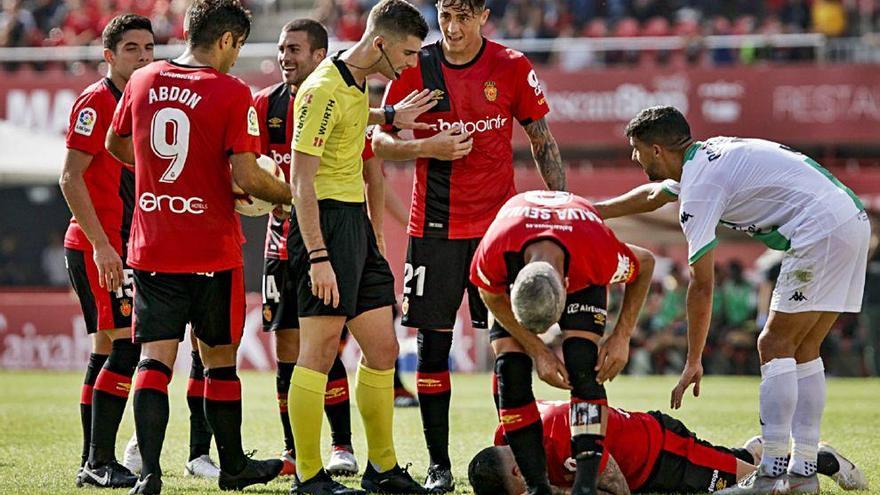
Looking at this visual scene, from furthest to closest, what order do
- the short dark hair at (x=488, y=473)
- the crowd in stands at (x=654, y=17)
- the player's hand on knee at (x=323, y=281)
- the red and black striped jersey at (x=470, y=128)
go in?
the crowd in stands at (x=654, y=17) → the red and black striped jersey at (x=470, y=128) → the player's hand on knee at (x=323, y=281) → the short dark hair at (x=488, y=473)

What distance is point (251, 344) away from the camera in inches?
814

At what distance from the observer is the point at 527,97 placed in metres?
8.23

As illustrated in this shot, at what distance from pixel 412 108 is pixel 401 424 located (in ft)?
13.3

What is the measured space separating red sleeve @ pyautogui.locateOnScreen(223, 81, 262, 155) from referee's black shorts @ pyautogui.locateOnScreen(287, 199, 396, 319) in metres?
0.47

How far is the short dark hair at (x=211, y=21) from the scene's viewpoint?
704 cm

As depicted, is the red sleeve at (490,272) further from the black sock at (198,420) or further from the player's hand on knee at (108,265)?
the black sock at (198,420)

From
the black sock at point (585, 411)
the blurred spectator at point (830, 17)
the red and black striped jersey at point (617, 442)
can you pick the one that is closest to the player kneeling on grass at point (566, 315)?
the black sock at point (585, 411)

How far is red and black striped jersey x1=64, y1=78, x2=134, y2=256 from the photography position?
26.0 ft

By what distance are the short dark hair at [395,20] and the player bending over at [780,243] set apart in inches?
49.8

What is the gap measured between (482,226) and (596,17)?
17536mm

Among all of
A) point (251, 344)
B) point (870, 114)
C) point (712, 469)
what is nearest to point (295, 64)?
point (712, 469)

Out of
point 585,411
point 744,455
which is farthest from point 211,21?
point 744,455

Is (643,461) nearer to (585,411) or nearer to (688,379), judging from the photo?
(688,379)

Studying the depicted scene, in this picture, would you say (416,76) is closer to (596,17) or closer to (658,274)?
(658,274)
